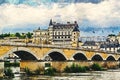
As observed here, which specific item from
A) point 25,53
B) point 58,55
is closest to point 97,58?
point 58,55

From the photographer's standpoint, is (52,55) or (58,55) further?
(52,55)

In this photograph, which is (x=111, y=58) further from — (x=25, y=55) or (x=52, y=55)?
→ (x=25, y=55)

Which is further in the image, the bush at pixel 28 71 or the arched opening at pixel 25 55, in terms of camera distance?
the bush at pixel 28 71

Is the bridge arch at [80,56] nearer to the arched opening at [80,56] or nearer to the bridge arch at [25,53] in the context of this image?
the arched opening at [80,56]

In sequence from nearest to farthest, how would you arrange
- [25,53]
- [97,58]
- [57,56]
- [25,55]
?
[25,53] → [25,55] → [57,56] → [97,58]

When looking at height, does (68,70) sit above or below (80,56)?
below

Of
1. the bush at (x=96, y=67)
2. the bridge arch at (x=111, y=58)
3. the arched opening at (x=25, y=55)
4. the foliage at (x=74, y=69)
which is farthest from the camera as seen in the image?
the bridge arch at (x=111, y=58)

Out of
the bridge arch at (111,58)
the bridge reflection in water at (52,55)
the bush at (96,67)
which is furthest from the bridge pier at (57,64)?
the bridge arch at (111,58)

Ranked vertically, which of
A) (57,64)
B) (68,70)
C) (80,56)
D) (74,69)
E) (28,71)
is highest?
(80,56)

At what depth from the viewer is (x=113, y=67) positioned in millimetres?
115875

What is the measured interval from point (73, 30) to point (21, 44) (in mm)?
124793

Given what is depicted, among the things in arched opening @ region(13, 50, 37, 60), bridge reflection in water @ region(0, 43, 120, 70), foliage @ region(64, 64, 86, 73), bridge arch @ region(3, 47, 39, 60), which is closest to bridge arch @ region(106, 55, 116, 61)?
bridge reflection in water @ region(0, 43, 120, 70)

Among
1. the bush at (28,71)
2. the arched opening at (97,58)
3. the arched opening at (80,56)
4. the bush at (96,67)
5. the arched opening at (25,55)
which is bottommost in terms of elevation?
the bush at (96,67)

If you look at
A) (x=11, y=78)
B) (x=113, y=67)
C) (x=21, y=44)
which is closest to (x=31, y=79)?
(x=11, y=78)
